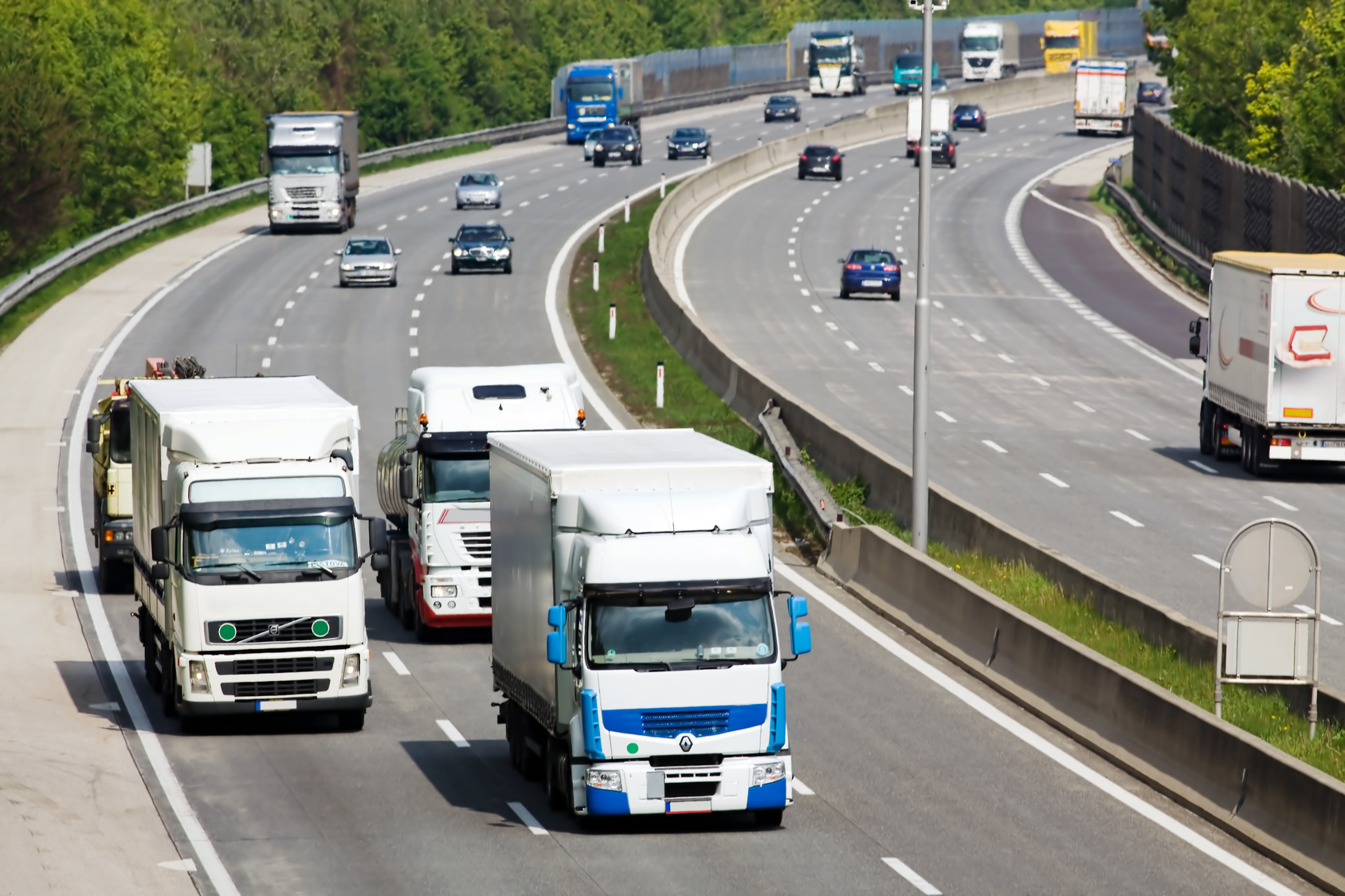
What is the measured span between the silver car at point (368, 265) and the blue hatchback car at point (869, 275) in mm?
14010

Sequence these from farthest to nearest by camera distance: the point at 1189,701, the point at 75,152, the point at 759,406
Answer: the point at 75,152 → the point at 759,406 → the point at 1189,701

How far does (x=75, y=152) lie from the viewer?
10538 centimetres

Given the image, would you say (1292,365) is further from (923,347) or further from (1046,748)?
(1046,748)

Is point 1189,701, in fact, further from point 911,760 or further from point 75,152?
point 75,152

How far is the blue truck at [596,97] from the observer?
112 m

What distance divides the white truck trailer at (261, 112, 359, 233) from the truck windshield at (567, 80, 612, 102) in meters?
35.8

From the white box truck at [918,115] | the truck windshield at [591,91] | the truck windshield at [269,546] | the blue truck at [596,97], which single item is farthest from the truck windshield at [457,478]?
the truck windshield at [591,91]

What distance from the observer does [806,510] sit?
113 ft

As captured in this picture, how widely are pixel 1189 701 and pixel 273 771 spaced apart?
8.73 m

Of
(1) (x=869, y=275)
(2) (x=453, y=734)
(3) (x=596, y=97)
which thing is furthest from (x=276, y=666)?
(3) (x=596, y=97)

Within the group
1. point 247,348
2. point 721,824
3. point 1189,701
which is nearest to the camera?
point 721,824

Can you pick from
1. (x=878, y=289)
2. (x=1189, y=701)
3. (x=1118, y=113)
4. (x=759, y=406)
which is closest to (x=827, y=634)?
(x=1189, y=701)

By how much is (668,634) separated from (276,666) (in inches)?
233

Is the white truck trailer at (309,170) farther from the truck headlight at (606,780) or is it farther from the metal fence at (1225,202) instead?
the truck headlight at (606,780)
